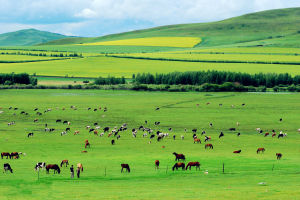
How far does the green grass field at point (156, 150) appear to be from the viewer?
28.0 m

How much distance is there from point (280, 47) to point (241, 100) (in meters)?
108

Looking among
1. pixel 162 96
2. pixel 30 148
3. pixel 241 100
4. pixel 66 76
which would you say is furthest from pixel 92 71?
pixel 30 148

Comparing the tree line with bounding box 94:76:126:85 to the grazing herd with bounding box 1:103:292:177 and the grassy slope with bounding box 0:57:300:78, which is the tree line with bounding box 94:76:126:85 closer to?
the grassy slope with bounding box 0:57:300:78

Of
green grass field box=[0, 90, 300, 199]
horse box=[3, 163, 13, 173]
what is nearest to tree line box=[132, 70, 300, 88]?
green grass field box=[0, 90, 300, 199]

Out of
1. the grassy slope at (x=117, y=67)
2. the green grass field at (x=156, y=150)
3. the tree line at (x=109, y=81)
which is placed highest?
the grassy slope at (x=117, y=67)

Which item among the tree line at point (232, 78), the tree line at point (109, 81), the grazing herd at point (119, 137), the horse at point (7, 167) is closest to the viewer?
the horse at point (7, 167)

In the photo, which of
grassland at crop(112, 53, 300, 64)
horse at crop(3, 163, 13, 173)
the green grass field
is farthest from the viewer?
grassland at crop(112, 53, 300, 64)

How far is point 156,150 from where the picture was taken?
43.5 m

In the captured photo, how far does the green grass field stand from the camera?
2803cm

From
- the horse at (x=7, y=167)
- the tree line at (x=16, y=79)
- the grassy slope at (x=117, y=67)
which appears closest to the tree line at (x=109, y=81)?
the grassy slope at (x=117, y=67)

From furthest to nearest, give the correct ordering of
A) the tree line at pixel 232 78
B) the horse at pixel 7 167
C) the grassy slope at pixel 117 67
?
1. the grassy slope at pixel 117 67
2. the tree line at pixel 232 78
3. the horse at pixel 7 167

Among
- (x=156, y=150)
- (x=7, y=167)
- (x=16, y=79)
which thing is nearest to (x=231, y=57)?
(x=16, y=79)

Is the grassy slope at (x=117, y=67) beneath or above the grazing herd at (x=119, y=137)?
above

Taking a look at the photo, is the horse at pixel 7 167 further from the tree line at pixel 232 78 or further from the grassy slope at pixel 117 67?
the grassy slope at pixel 117 67
